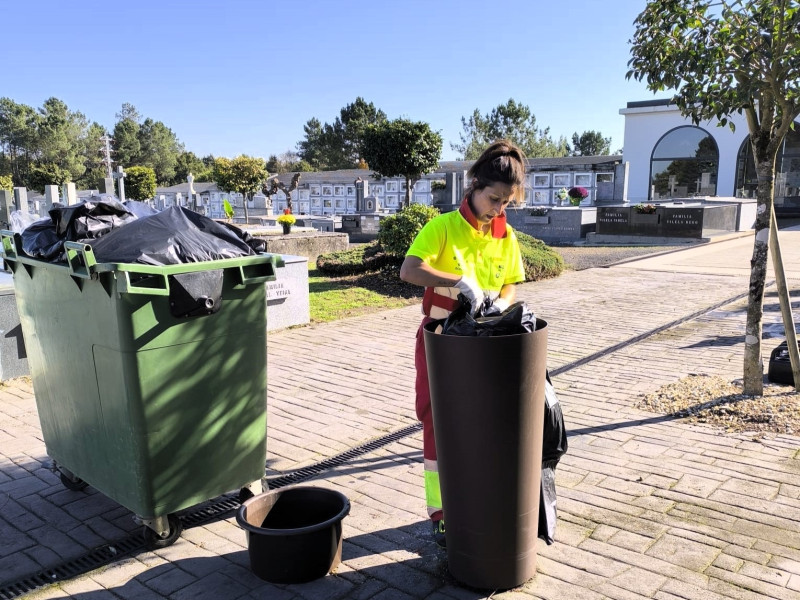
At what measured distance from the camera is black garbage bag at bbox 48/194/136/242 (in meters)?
3.02

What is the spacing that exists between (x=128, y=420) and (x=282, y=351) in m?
4.01

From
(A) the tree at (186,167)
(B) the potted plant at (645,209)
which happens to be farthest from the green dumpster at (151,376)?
(A) the tree at (186,167)

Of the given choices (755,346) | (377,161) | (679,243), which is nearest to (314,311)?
(755,346)

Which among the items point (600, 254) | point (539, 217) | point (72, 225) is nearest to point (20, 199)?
point (539, 217)

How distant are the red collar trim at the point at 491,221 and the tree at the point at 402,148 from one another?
24706 millimetres

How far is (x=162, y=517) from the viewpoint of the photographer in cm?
295

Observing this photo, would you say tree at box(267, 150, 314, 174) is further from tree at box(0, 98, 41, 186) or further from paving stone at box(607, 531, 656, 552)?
paving stone at box(607, 531, 656, 552)

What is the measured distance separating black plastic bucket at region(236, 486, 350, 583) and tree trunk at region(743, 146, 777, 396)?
3368mm

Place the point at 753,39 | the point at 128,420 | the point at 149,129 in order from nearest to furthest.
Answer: the point at 128,420 → the point at 753,39 → the point at 149,129

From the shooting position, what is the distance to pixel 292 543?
264cm

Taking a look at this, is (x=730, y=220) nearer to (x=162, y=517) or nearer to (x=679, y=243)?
(x=679, y=243)

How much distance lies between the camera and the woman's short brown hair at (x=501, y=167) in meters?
2.67

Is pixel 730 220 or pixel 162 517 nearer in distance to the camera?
pixel 162 517

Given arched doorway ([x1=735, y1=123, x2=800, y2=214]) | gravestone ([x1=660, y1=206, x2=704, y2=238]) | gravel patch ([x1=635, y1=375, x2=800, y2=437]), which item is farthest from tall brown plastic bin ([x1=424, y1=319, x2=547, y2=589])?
arched doorway ([x1=735, y1=123, x2=800, y2=214])
